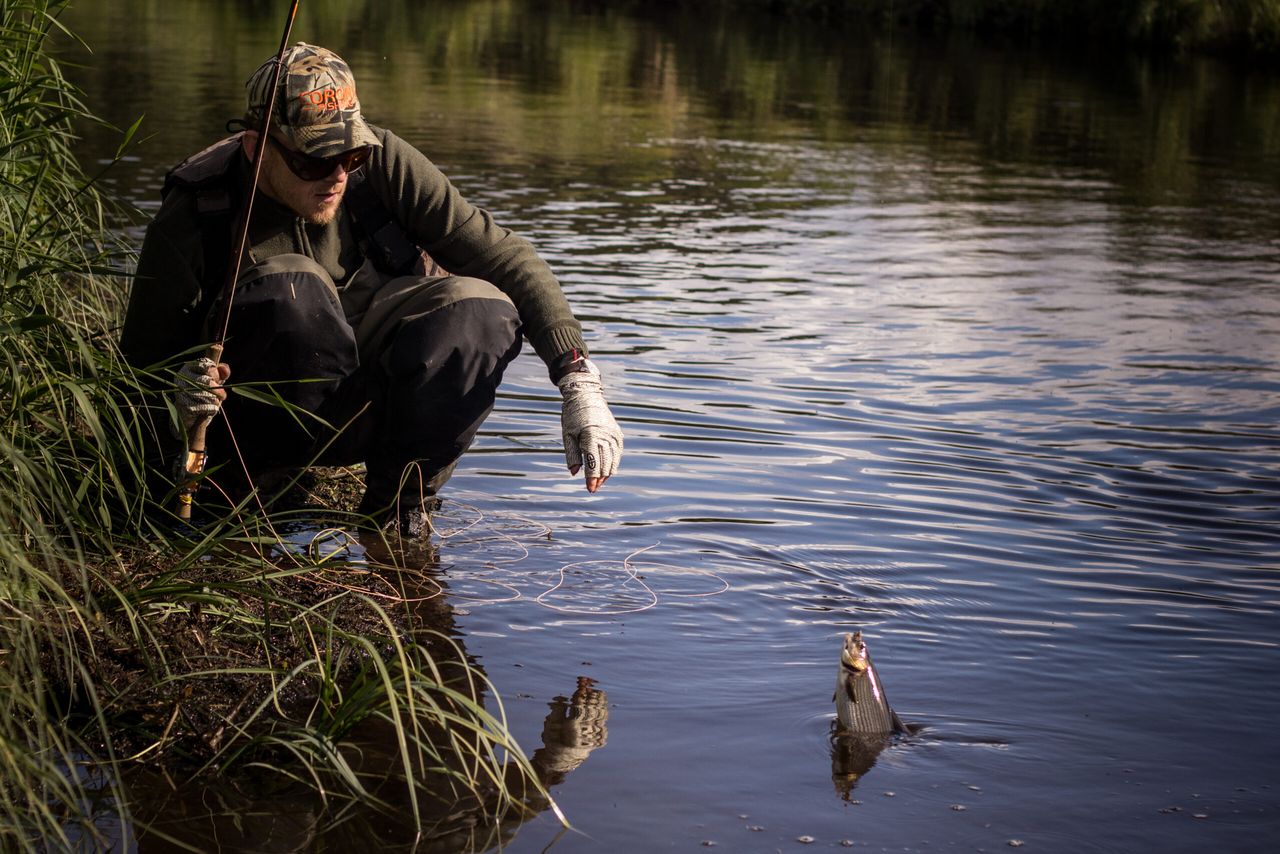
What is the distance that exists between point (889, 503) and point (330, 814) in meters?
2.87

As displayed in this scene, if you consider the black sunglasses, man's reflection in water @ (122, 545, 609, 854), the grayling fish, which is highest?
the black sunglasses

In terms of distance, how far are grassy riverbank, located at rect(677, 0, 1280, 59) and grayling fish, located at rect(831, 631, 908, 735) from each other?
29764 mm

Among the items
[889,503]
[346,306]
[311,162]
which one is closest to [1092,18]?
[889,503]

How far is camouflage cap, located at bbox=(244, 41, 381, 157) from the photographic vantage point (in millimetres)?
4074

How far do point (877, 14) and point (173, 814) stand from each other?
4115 cm

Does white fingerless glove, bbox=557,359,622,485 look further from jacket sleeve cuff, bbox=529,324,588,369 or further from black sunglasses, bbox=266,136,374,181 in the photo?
black sunglasses, bbox=266,136,374,181

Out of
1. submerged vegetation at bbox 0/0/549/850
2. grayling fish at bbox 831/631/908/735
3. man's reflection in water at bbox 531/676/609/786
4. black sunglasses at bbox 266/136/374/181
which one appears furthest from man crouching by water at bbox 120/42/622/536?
grayling fish at bbox 831/631/908/735

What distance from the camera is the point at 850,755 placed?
3434 millimetres

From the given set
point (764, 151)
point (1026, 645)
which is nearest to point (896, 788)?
point (1026, 645)

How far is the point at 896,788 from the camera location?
329cm

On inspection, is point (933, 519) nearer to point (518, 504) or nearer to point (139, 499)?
point (518, 504)

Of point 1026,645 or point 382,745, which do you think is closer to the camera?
point 382,745

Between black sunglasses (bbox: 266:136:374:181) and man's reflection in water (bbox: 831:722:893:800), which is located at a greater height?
black sunglasses (bbox: 266:136:374:181)

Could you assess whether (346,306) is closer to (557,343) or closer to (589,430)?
(557,343)
